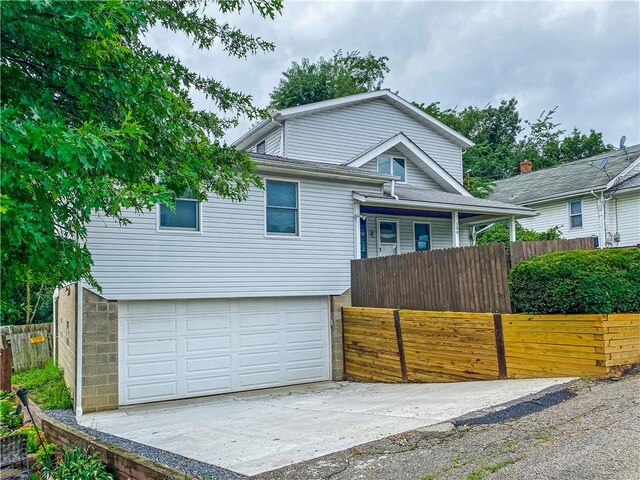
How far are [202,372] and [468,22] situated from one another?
10.3m

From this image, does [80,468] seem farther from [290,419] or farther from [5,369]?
[5,369]

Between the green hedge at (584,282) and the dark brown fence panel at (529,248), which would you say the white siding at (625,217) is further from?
the green hedge at (584,282)

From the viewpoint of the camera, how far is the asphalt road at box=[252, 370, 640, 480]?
153 inches

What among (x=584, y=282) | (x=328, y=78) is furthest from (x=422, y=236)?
(x=328, y=78)

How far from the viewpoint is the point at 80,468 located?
503 centimetres

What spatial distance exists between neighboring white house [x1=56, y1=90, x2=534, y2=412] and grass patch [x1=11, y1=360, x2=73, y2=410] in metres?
0.96

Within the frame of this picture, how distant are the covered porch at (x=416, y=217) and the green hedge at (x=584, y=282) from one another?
5.38 metres

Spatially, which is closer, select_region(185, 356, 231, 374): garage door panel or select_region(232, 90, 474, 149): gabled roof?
select_region(185, 356, 231, 374): garage door panel

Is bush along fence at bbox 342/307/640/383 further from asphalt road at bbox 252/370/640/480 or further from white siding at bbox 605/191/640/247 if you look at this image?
white siding at bbox 605/191/640/247

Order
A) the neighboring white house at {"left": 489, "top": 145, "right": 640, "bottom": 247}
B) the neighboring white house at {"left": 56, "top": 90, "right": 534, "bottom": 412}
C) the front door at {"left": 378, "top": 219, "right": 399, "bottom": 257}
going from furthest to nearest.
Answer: the neighboring white house at {"left": 489, "top": 145, "right": 640, "bottom": 247}, the front door at {"left": 378, "top": 219, "right": 399, "bottom": 257}, the neighboring white house at {"left": 56, "top": 90, "right": 534, "bottom": 412}

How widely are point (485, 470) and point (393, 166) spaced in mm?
12766

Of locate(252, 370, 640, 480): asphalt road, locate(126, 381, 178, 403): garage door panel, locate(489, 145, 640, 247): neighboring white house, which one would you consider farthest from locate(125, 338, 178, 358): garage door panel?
locate(489, 145, 640, 247): neighboring white house

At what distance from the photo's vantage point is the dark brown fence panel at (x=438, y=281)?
8.73m

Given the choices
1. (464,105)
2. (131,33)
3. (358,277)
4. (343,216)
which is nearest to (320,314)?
(358,277)
